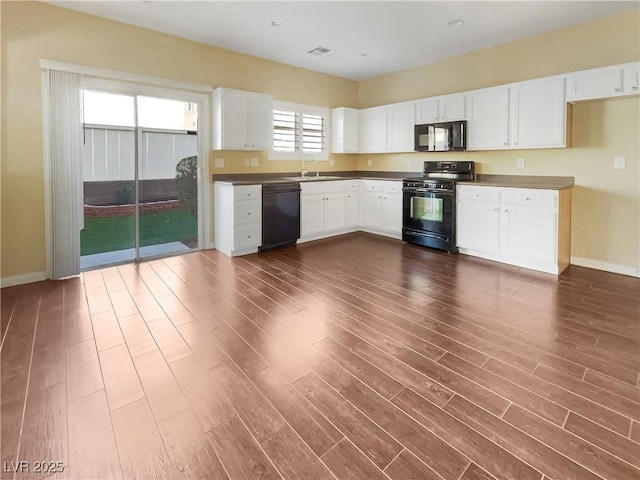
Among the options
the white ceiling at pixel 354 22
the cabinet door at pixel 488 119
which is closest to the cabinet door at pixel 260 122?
the white ceiling at pixel 354 22

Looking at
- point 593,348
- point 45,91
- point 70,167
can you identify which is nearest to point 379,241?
point 593,348

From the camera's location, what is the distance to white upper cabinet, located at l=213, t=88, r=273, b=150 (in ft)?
16.6

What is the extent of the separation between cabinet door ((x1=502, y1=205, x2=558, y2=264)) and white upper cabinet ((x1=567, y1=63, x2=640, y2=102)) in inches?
51.8

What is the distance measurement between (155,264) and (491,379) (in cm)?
393

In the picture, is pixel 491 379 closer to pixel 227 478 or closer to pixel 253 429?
pixel 253 429

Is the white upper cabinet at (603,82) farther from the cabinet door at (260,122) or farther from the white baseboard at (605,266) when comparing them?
the cabinet door at (260,122)

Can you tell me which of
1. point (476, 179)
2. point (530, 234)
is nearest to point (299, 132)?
point (476, 179)

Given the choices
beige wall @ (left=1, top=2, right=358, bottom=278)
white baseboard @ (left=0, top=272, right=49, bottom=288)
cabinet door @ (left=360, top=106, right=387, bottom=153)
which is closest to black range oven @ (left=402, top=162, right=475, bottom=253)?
cabinet door @ (left=360, top=106, right=387, bottom=153)

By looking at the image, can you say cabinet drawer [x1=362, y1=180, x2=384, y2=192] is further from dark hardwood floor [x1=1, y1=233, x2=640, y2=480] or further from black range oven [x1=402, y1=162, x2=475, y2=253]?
dark hardwood floor [x1=1, y1=233, x2=640, y2=480]

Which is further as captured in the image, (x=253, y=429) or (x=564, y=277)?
(x=564, y=277)

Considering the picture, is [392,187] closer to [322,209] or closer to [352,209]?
[352,209]

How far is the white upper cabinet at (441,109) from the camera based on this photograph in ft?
17.1

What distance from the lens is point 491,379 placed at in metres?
2.14

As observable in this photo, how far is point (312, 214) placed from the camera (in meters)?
5.83
